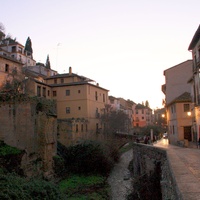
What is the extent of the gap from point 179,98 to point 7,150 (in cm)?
2109

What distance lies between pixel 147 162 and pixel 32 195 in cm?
893

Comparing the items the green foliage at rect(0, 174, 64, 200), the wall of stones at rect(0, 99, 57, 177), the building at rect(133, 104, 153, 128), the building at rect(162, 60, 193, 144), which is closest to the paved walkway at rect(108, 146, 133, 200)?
the wall of stones at rect(0, 99, 57, 177)

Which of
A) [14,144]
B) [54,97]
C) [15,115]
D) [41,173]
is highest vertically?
[54,97]

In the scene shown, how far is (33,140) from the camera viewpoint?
68.2 feet

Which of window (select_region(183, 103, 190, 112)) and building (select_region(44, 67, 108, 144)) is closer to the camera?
window (select_region(183, 103, 190, 112))

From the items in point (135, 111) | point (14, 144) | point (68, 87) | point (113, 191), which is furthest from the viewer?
point (135, 111)

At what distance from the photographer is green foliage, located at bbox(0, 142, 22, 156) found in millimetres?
18219

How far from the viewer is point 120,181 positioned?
25.4 m

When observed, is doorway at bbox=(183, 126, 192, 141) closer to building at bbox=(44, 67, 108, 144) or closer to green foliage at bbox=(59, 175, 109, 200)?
green foliage at bbox=(59, 175, 109, 200)

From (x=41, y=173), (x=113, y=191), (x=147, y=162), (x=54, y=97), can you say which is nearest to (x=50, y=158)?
(x=41, y=173)

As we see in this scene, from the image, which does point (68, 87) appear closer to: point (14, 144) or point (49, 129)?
point (49, 129)

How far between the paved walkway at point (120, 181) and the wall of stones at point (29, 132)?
593 centimetres

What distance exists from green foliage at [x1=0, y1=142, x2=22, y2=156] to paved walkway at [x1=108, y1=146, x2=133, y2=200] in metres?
8.31

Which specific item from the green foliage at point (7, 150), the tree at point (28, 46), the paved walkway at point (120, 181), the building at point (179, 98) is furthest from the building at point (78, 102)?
the tree at point (28, 46)
